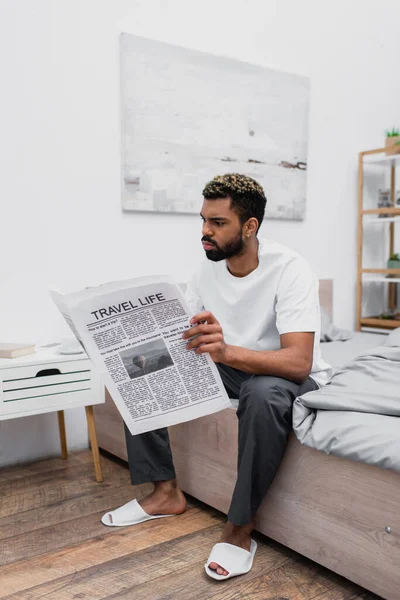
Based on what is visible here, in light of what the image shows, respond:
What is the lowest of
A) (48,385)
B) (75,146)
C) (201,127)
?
(48,385)

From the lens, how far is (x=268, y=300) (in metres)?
1.62

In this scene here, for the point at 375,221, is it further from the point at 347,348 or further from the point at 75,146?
the point at 75,146

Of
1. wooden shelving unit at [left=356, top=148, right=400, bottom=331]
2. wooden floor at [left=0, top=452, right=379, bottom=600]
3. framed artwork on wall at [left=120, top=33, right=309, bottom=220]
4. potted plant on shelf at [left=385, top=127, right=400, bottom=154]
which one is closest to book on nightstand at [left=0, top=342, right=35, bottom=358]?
wooden floor at [left=0, top=452, right=379, bottom=600]

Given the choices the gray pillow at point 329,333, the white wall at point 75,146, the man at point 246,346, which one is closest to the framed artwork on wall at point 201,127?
the white wall at point 75,146

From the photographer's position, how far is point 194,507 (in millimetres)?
1781

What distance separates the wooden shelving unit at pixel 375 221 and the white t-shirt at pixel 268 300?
1.67 metres

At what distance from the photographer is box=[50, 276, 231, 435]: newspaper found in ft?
4.43

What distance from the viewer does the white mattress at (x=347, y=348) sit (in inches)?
89.0

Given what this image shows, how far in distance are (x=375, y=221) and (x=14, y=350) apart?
2.15 metres

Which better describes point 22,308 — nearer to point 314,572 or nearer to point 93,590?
point 93,590

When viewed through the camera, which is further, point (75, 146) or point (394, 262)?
point (394, 262)

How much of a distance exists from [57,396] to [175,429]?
0.42 metres

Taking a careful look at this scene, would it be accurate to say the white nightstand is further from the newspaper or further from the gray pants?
the gray pants

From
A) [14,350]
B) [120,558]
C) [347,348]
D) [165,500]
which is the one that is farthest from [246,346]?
[347,348]
